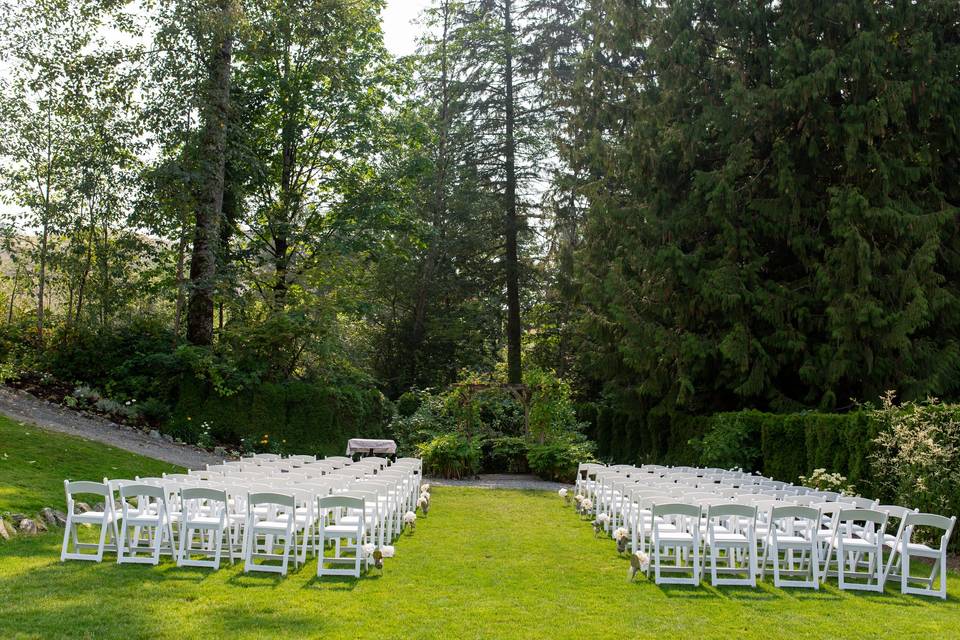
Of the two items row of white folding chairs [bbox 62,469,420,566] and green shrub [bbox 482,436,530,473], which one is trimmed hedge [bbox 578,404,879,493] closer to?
green shrub [bbox 482,436,530,473]

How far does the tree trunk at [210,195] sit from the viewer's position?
2180 cm

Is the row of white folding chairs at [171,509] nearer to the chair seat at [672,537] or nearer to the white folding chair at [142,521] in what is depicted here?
the white folding chair at [142,521]

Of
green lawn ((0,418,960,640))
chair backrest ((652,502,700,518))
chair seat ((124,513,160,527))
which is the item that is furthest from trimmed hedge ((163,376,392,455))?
chair backrest ((652,502,700,518))

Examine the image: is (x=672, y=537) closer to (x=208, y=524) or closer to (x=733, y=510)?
(x=733, y=510)

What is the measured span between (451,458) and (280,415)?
4.75 meters

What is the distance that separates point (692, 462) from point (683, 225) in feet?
18.4

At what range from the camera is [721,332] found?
63.5 ft

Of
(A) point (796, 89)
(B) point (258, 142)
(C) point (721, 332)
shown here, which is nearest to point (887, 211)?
(A) point (796, 89)

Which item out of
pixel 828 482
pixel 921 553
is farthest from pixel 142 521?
pixel 828 482

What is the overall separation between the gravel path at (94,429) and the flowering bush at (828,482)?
11.1 meters

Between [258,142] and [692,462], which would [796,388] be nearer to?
[692,462]

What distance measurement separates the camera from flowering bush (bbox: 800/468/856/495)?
459 inches

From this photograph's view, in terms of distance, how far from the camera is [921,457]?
10242 mm

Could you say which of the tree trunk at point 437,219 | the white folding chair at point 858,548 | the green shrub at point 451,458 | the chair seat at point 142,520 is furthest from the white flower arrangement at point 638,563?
the tree trunk at point 437,219
